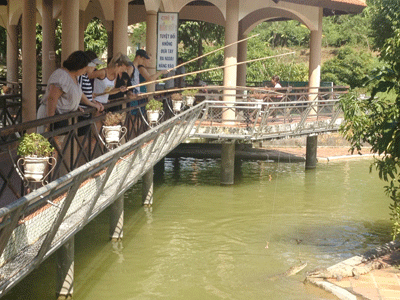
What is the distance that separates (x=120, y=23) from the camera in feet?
52.9

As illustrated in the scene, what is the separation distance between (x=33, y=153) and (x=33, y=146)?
78mm

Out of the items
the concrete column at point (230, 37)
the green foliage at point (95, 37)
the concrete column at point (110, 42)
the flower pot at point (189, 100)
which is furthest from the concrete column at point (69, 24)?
the green foliage at point (95, 37)

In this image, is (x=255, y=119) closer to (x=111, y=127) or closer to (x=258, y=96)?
(x=258, y=96)

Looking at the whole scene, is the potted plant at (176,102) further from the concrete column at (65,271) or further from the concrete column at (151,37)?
the concrete column at (65,271)

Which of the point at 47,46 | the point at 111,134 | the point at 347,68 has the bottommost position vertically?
the point at 111,134

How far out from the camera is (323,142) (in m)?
26.5

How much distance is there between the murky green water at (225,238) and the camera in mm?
9758

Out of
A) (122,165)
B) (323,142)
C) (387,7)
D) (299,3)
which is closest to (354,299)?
(122,165)

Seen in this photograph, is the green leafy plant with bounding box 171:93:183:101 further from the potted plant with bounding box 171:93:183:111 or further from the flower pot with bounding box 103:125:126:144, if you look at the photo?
the flower pot with bounding box 103:125:126:144

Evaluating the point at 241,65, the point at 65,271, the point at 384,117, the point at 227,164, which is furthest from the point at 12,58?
the point at 384,117

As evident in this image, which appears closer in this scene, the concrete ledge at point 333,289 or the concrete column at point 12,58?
the concrete ledge at point 333,289

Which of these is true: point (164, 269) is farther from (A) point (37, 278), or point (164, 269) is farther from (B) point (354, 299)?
(B) point (354, 299)

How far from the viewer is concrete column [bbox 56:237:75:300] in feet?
29.3

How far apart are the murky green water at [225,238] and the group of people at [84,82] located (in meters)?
Result: 2.38
